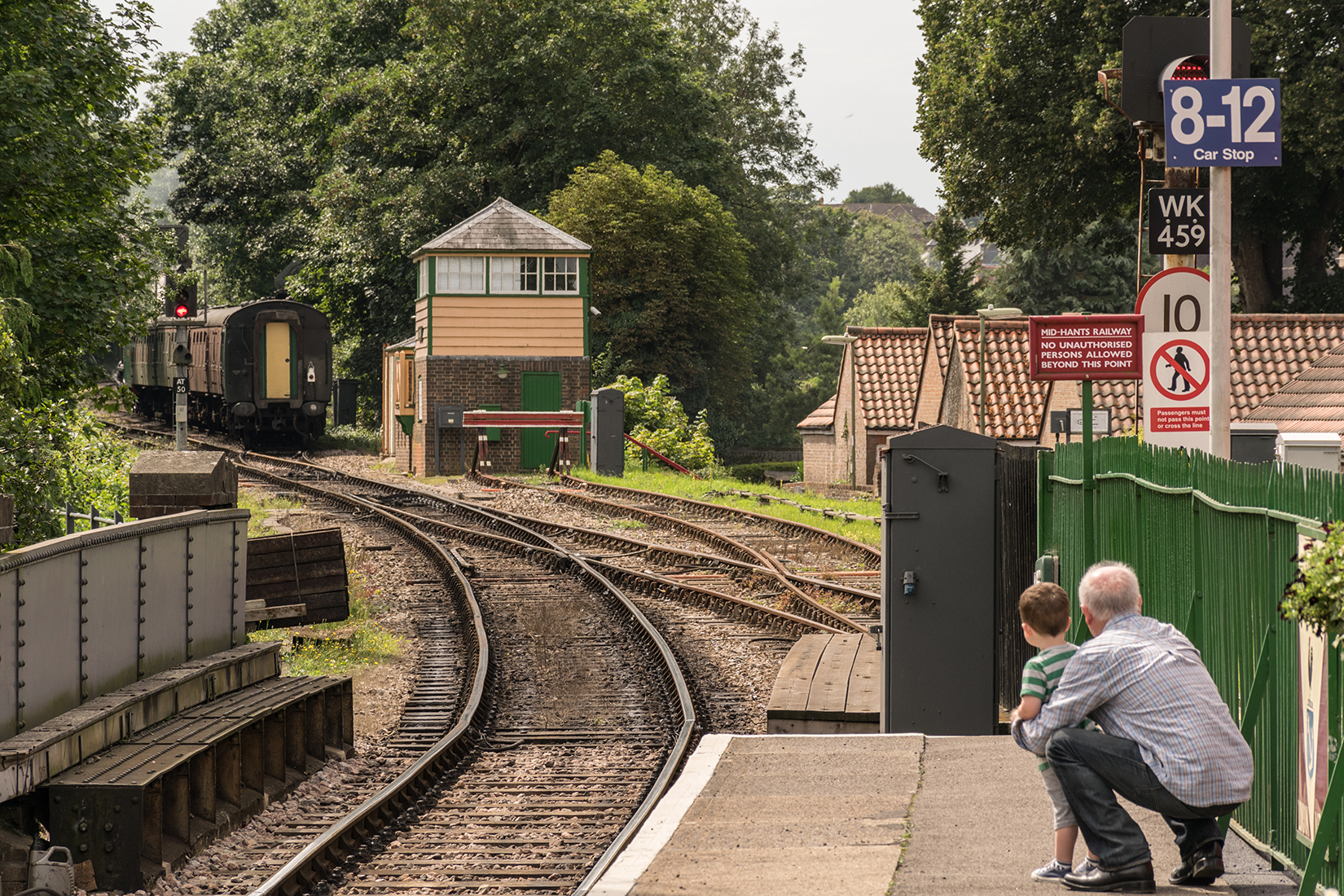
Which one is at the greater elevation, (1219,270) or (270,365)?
(270,365)

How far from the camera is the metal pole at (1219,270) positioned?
32.6 feet

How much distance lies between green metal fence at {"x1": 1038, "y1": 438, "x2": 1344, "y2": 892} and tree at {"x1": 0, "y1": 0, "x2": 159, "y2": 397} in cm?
1014

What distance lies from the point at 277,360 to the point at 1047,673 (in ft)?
112

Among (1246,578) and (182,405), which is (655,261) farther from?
(1246,578)

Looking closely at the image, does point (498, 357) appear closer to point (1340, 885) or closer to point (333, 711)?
point (333, 711)

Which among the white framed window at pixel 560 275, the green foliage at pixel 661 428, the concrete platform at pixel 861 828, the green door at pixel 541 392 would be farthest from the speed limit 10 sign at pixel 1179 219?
the white framed window at pixel 560 275

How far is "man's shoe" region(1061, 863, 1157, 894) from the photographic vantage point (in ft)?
17.4

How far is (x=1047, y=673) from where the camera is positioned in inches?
213

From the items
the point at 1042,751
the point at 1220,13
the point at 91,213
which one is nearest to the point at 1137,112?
the point at 1220,13

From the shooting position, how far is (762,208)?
190ft

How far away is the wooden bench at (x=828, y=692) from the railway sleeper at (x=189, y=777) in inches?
123

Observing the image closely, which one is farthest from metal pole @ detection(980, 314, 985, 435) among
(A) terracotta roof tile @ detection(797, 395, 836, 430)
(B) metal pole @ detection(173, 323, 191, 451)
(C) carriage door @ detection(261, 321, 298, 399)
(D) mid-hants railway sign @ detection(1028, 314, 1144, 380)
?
(D) mid-hants railway sign @ detection(1028, 314, 1144, 380)

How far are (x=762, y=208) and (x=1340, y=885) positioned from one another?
54.3 meters

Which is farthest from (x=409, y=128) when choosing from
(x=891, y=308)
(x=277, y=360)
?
(x=891, y=308)
